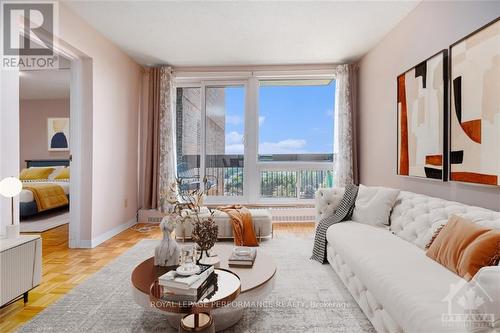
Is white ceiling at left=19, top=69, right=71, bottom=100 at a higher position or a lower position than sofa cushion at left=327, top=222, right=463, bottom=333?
higher

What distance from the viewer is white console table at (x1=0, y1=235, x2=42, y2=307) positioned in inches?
77.7

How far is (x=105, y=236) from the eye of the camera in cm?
396

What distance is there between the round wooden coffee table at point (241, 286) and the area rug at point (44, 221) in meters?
3.47

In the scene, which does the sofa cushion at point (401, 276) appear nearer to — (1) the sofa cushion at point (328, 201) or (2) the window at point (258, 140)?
(1) the sofa cushion at point (328, 201)

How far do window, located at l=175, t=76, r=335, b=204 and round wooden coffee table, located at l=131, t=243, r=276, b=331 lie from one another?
3163 millimetres

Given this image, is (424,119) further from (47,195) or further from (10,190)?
(47,195)

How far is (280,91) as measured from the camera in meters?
5.34

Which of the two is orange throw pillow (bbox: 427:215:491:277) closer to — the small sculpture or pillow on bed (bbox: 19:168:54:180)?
the small sculpture

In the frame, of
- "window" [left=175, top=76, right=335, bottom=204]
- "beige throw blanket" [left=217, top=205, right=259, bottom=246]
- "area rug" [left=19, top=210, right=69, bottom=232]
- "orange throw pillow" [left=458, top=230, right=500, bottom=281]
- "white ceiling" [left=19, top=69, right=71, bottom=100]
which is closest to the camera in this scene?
"orange throw pillow" [left=458, top=230, right=500, bottom=281]

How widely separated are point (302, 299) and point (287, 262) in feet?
2.68

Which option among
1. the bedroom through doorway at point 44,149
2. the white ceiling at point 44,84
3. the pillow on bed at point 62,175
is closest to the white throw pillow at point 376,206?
the bedroom through doorway at point 44,149

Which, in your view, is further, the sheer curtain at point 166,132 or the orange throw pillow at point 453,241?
the sheer curtain at point 166,132

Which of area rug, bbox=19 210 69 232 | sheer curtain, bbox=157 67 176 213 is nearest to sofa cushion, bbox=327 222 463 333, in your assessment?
sheer curtain, bbox=157 67 176 213

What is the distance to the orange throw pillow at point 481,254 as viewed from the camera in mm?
1474
